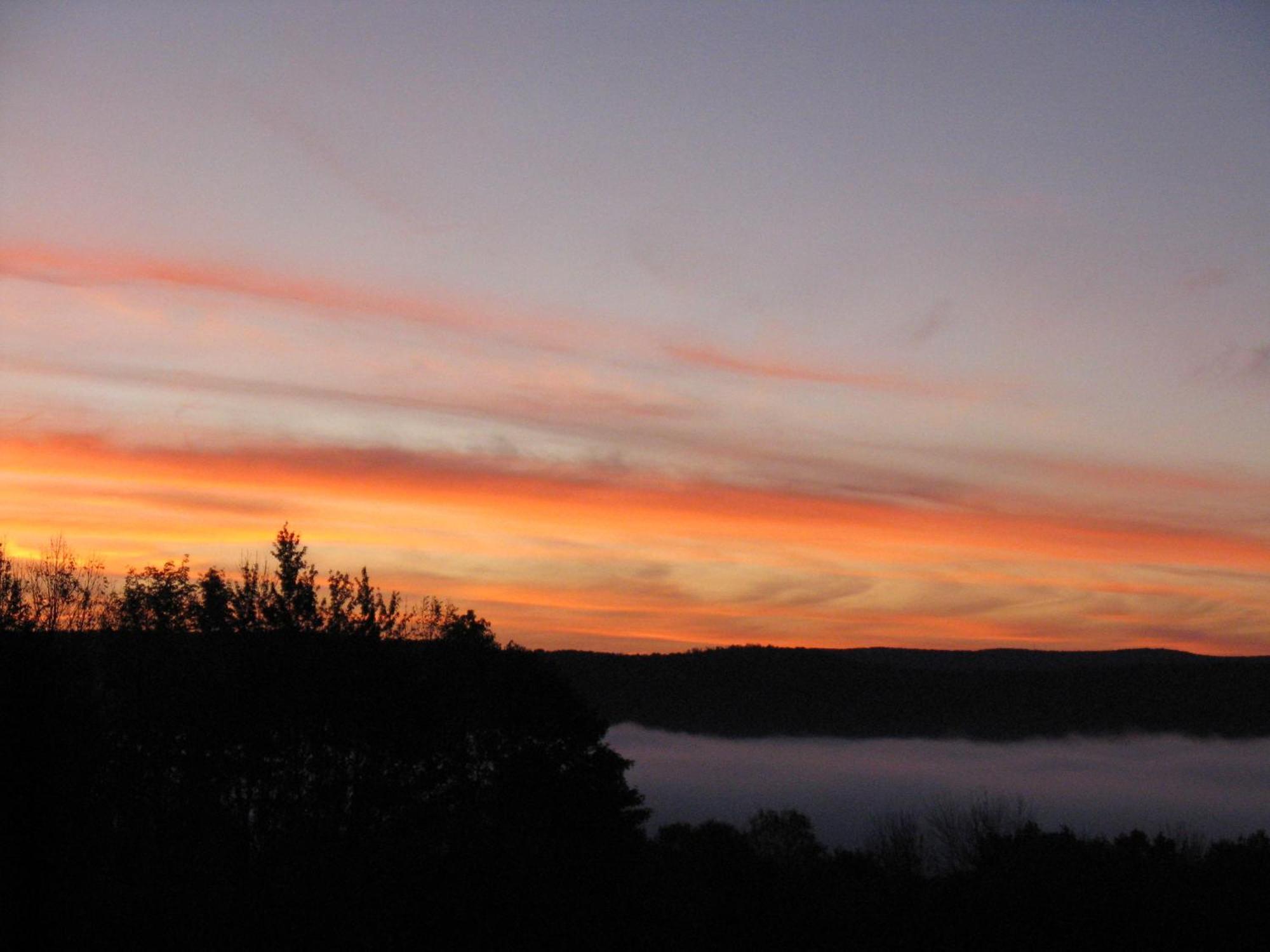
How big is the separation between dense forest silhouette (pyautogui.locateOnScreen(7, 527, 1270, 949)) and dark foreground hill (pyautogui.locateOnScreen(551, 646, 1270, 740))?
328ft

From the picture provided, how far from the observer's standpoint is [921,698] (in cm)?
19212

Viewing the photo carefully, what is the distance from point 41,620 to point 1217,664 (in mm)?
183437

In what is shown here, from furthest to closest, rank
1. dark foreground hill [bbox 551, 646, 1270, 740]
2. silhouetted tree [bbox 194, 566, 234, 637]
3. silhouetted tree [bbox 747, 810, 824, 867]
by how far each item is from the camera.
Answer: dark foreground hill [bbox 551, 646, 1270, 740], silhouetted tree [bbox 747, 810, 824, 867], silhouetted tree [bbox 194, 566, 234, 637]

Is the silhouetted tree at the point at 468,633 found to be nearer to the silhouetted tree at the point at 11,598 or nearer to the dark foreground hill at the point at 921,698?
the silhouetted tree at the point at 11,598

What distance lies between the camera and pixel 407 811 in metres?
47.5

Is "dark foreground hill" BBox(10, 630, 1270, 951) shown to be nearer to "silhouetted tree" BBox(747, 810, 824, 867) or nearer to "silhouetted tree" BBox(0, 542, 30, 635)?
"silhouetted tree" BBox(0, 542, 30, 635)

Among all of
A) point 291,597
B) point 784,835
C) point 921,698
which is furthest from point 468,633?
point 921,698

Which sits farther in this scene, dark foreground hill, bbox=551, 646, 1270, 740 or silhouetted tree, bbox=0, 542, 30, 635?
dark foreground hill, bbox=551, 646, 1270, 740

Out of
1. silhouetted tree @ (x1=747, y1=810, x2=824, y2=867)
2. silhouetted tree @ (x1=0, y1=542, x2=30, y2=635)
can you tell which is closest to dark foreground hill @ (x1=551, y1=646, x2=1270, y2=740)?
silhouetted tree @ (x1=747, y1=810, x2=824, y2=867)

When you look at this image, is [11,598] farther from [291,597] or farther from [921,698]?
[921,698]

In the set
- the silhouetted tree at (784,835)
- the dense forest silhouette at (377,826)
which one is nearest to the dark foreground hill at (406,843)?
the dense forest silhouette at (377,826)

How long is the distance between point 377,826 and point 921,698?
159 metres

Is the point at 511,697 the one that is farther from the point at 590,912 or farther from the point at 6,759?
the point at 6,759

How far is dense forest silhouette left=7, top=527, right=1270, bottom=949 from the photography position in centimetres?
3316
